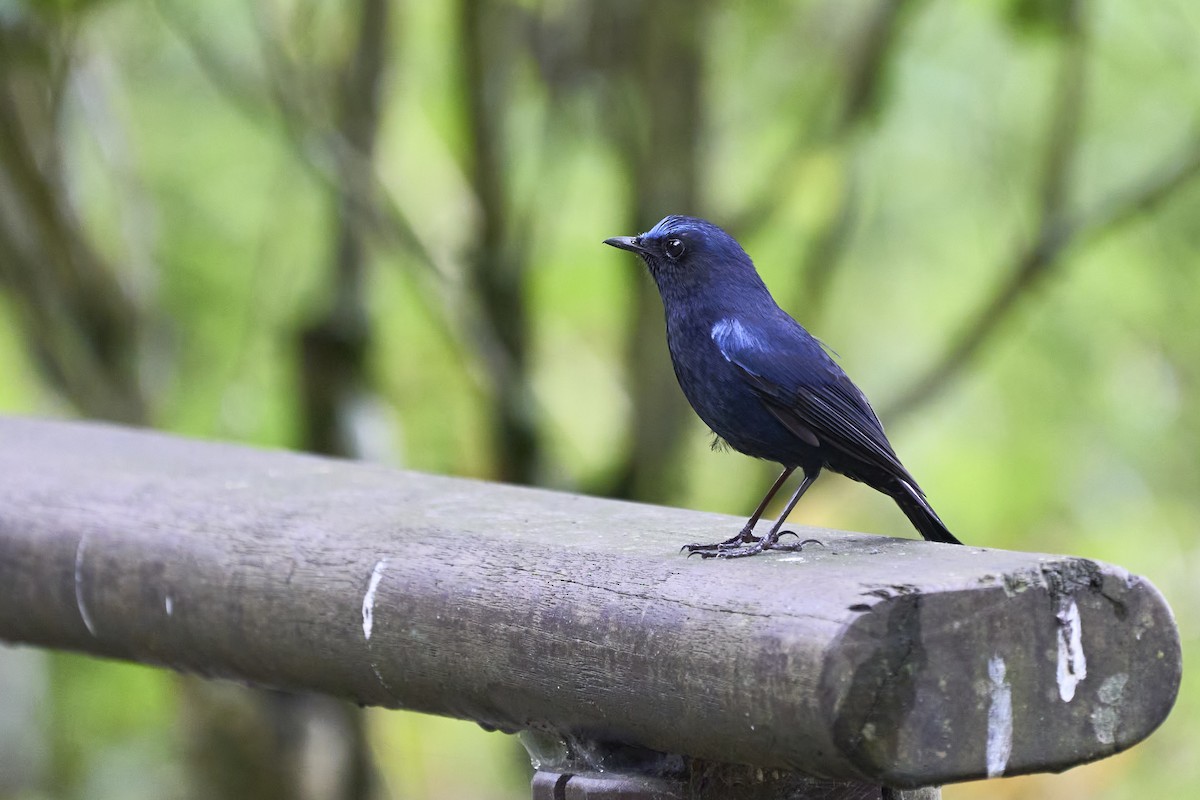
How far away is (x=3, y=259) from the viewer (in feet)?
15.8

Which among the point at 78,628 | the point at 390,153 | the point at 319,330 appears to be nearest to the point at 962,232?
the point at 390,153

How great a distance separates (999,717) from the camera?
4.94ft

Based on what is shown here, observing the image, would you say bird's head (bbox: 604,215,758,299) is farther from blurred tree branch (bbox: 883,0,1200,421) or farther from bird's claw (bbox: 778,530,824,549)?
blurred tree branch (bbox: 883,0,1200,421)

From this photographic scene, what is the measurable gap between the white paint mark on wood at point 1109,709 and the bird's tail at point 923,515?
0.68 m

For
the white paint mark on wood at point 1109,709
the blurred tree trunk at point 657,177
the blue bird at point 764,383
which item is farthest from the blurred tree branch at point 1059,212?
the white paint mark on wood at point 1109,709

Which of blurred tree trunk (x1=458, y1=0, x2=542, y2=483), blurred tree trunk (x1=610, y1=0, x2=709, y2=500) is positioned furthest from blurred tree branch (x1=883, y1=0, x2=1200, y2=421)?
blurred tree trunk (x1=458, y1=0, x2=542, y2=483)

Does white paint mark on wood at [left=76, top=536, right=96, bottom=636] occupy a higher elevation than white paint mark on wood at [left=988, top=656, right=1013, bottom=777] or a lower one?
lower

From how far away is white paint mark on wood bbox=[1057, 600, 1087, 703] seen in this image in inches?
60.7

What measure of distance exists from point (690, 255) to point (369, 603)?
34.9 inches

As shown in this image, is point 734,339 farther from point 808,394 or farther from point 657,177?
point 657,177

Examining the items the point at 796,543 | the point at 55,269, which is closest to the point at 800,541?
the point at 796,543

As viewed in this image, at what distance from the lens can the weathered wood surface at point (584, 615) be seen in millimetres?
1498

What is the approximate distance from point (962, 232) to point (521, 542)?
607 centimetres

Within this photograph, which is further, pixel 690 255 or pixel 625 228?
pixel 625 228
